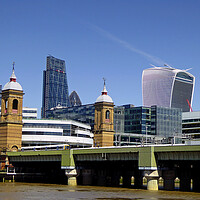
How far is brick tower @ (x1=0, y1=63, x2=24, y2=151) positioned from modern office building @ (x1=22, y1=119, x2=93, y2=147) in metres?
9.81

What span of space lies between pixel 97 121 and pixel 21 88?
3693 cm

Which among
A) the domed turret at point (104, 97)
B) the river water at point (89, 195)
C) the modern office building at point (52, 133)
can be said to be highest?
the domed turret at point (104, 97)

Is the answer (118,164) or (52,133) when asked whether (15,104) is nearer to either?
(52,133)

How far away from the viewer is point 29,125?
516 ft

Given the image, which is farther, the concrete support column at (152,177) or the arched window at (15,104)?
the arched window at (15,104)

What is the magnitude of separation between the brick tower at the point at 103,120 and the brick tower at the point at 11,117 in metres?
35.0

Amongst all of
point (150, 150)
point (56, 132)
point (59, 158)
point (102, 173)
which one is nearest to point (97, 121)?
point (56, 132)

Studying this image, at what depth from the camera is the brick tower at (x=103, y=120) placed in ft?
552

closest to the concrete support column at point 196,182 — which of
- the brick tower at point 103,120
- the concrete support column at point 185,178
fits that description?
the concrete support column at point 185,178

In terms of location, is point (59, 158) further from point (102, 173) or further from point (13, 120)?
point (13, 120)

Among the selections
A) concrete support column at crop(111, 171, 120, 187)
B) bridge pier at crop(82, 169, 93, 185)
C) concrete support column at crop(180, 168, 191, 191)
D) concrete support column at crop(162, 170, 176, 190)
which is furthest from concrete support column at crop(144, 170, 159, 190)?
concrete support column at crop(111, 171, 120, 187)

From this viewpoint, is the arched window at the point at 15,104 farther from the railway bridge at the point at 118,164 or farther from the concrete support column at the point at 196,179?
the concrete support column at the point at 196,179

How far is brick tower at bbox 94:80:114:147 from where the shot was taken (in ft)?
552

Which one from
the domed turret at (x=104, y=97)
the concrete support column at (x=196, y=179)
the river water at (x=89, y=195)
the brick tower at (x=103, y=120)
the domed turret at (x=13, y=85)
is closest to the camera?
the river water at (x=89, y=195)
